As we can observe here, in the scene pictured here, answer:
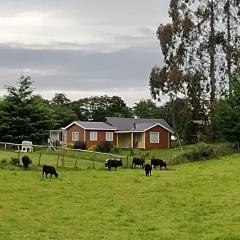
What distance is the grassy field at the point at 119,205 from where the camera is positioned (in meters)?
15.9

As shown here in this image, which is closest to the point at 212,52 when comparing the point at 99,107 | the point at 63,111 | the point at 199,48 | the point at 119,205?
the point at 199,48

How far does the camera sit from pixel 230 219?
18.1m

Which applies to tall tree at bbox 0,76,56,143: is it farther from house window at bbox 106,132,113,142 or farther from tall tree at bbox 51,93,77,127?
tall tree at bbox 51,93,77,127

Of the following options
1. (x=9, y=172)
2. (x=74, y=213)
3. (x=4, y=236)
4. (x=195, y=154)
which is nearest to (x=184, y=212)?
(x=74, y=213)

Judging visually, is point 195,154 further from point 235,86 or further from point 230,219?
point 230,219

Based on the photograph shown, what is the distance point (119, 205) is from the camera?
21562mm

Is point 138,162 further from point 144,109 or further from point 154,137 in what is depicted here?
point 144,109

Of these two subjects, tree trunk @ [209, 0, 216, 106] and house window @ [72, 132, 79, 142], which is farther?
house window @ [72, 132, 79, 142]

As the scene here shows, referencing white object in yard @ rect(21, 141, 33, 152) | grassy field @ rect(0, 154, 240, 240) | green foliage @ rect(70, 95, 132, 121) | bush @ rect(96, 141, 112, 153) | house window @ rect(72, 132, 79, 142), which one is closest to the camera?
grassy field @ rect(0, 154, 240, 240)

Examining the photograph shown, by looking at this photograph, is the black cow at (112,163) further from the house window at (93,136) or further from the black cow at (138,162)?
the house window at (93,136)

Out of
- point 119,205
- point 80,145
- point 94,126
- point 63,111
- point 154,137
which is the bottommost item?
point 119,205

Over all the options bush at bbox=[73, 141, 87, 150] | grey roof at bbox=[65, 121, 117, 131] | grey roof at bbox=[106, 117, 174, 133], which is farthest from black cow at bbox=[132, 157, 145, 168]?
grey roof at bbox=[65, 121, 117, 131]

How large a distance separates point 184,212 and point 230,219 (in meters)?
2.20

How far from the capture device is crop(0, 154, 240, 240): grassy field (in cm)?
1588
